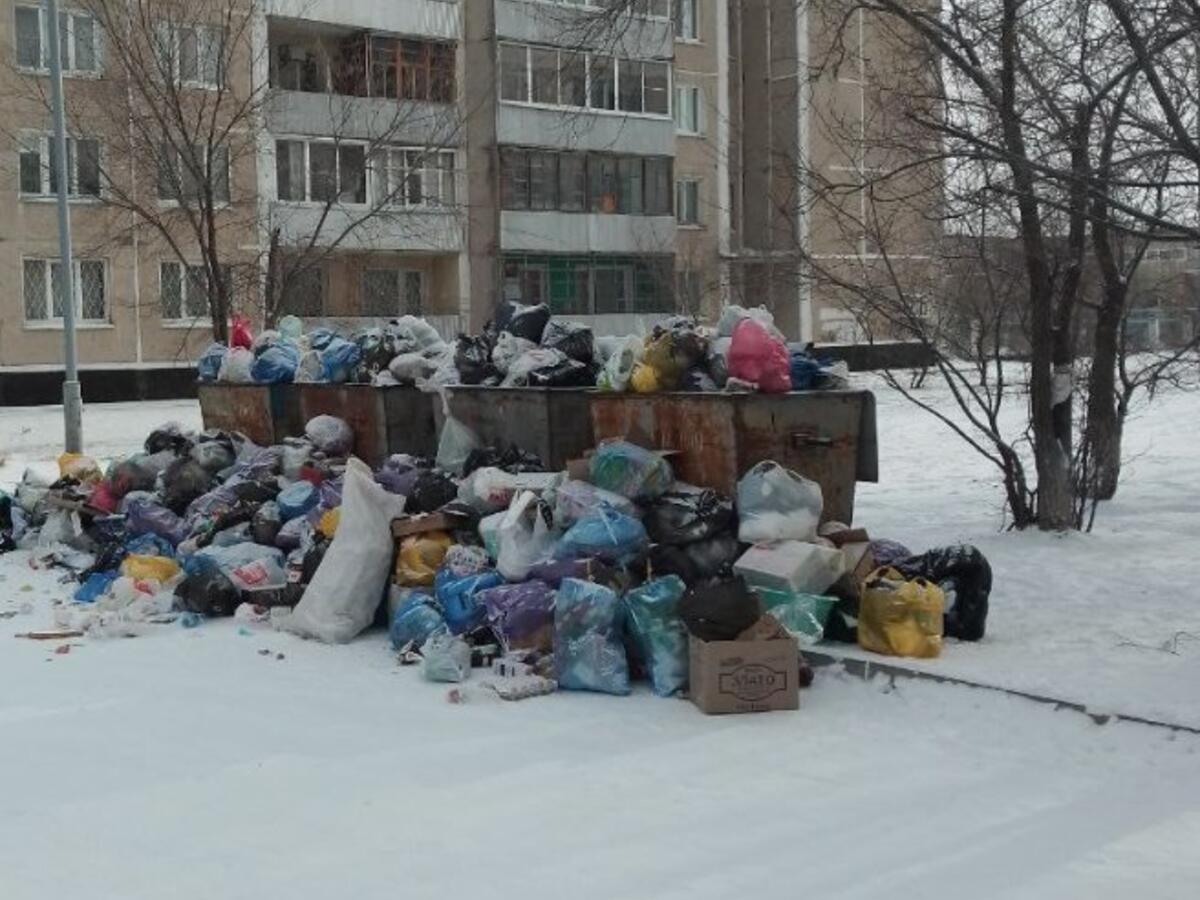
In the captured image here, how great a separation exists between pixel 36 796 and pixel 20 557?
6.15m

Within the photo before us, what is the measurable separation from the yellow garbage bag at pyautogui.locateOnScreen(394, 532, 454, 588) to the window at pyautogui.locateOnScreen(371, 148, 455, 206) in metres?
24.3

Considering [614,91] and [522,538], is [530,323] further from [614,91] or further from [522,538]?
[614,91]

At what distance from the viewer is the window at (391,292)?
34.3 m

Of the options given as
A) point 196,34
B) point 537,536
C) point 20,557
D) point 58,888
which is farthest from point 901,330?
point 196,34

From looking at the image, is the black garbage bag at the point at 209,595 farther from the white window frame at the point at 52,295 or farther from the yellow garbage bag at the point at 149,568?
the white window frame at the point at 52,295

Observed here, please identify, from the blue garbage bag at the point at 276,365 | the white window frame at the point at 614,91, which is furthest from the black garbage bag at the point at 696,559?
the white window frame at the point at 614,91

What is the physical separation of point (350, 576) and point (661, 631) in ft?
6.75

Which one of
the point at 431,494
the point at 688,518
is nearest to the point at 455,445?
the point at 431,494

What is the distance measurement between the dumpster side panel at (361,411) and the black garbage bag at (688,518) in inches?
148

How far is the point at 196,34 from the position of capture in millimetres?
20609

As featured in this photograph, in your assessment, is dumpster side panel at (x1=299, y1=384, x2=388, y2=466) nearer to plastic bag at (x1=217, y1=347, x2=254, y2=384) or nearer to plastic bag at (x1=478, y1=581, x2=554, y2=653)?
plastic bag at (x1=217, y1=347, x2=254, y2=384)

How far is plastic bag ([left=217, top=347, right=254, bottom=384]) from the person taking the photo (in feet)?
39.5

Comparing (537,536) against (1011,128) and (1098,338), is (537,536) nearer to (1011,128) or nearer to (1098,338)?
(1011,128)

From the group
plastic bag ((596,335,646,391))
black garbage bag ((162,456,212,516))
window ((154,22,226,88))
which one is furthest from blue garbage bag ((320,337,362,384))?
window ((154,22,226,88))
